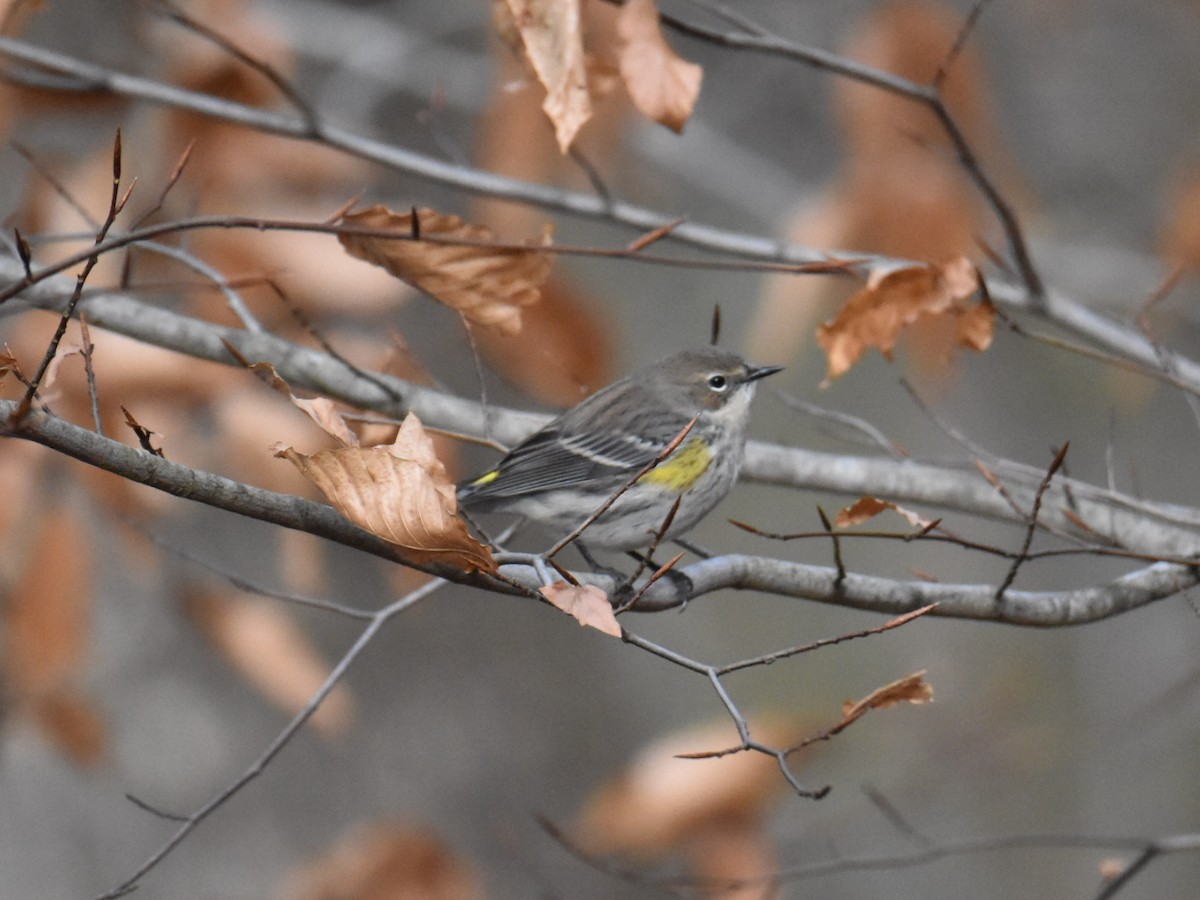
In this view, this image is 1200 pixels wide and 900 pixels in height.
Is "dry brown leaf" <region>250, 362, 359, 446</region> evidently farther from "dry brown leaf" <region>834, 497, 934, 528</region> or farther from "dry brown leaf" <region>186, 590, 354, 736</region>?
"dry brown leaf" <region>186, 590, 354, 736</region>

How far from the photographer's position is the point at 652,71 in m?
3.10

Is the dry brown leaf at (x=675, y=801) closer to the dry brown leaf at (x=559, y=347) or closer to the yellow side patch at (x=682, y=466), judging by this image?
the yellow side patch at (x=682, y=466)

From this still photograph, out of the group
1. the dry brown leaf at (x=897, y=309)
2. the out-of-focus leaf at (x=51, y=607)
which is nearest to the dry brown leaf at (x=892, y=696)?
the dry brown leaf at (x=897, y=309)

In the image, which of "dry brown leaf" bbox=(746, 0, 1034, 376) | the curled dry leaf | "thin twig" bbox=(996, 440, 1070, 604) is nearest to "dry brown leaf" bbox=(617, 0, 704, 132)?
the curled dry leaf

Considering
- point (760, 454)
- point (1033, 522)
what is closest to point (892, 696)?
point (1033, 522)

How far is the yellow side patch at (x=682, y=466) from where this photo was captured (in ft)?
14.6

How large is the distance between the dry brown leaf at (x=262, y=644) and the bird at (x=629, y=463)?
724mm

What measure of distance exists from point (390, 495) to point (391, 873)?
2.88m

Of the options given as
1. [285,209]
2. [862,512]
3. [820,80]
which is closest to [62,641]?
[285,209]

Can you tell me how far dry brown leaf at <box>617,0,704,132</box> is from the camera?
3078mm

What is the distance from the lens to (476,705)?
6.77 m

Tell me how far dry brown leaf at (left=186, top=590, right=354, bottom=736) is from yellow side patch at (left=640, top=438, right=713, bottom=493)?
1.24 m

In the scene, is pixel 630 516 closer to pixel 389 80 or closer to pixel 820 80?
pixel 389 80

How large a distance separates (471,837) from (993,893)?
4.45 metres
